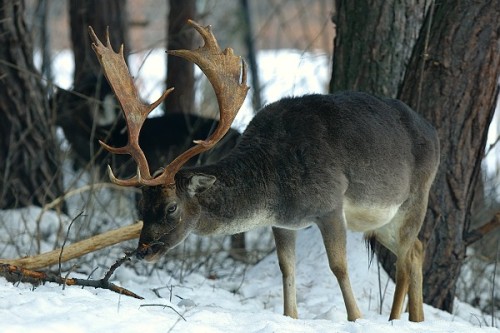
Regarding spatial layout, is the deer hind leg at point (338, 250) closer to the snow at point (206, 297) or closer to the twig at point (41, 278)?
the snow at point (206, 297)

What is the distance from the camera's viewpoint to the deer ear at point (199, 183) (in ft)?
19.0

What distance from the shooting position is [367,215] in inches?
256

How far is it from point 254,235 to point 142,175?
5.88 metres

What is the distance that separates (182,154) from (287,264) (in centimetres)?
136

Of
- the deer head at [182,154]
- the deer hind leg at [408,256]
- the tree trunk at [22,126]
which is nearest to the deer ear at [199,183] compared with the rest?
the deer head at [182,154]

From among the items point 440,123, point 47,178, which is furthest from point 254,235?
point 440,123

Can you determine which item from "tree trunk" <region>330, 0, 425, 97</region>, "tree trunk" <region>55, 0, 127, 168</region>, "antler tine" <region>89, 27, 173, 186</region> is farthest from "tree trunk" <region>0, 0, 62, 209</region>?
"antler tine" <region>89, 27, 173, 186</region>

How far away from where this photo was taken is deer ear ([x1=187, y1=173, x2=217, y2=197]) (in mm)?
5789

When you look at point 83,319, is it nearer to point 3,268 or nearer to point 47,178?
point 3,268

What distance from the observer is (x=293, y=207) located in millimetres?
6059

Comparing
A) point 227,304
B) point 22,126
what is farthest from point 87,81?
point 227,304

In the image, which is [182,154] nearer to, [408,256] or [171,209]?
[171,209]

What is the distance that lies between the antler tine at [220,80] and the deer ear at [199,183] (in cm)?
14

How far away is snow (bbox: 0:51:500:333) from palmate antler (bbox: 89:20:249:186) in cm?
75
